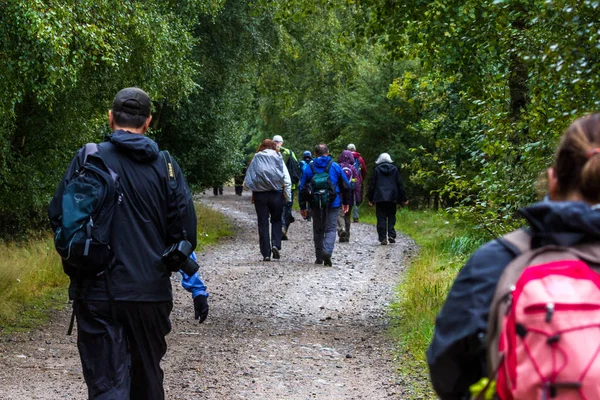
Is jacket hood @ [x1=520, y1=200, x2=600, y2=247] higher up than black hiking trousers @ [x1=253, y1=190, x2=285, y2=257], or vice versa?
jacket hood @ [x1=520, y1=200, x2=600, y2=247]

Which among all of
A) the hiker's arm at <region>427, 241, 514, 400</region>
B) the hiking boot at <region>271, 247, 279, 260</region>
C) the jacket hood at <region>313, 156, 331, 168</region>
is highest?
the hiker's arm at <region>427, 241, 514, 400</region>

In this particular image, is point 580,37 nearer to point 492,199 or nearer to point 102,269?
point 492,199

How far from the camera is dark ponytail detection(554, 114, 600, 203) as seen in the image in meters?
2.37

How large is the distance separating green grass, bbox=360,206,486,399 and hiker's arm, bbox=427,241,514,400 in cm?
436

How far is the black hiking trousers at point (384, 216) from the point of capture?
735 inches

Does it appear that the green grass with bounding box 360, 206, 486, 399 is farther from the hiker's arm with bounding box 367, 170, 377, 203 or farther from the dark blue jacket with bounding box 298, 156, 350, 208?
the dark blue jacket with bounding box 298, 156, 350, 208

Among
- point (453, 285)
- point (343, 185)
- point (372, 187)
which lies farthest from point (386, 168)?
point (453, 285)

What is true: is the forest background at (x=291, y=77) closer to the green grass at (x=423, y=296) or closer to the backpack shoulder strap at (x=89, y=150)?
the green grass at (x=423, y=296)

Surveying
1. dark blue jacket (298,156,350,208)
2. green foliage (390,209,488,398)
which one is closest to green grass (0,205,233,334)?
green foliage (390,209,488,398)

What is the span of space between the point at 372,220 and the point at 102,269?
22.8 metres

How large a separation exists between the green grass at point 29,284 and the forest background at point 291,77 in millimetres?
703

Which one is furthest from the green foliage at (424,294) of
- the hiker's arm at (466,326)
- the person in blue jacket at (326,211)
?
the hiker's arm at (466,326)

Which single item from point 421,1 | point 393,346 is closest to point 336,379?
point 393,346

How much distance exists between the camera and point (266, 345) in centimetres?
871
